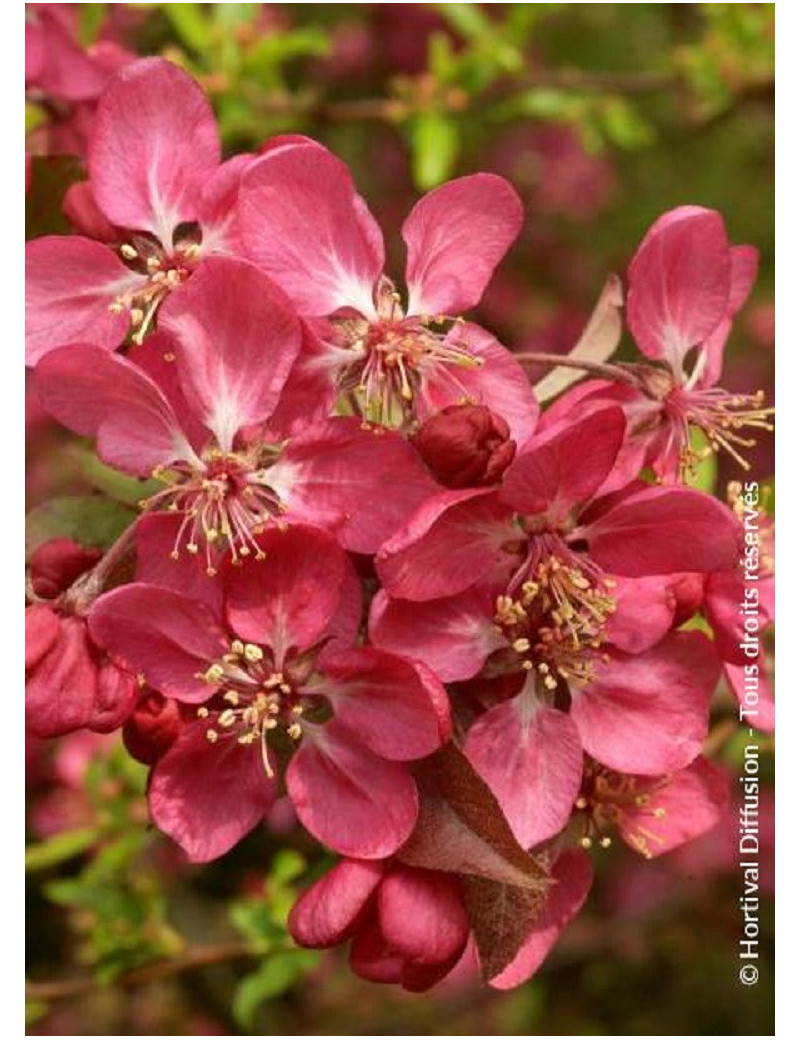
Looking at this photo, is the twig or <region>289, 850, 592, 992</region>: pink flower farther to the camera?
the twig

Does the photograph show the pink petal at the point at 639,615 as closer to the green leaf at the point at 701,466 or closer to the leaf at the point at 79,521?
the green leaf at the point at 701,466

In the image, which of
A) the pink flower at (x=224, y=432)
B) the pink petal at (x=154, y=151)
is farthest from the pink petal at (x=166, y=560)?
the pink petal at (x=154, y=151)

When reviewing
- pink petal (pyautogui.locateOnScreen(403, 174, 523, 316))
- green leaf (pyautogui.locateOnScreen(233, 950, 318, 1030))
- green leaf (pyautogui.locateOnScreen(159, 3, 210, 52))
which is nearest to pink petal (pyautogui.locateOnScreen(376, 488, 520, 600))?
pink petal (pyautogui.locateOnScreen(403, 174, 523, 316))

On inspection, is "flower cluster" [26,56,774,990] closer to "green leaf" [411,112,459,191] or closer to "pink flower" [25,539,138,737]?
"pink flower" [25,539,138,737]

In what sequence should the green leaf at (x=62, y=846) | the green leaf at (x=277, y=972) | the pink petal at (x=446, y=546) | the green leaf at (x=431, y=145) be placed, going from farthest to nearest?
the green leaf at (x=431, y=145) < the green leaf at (x=62, y=846) < the green leaf at (x=277, y=972) < the pink petal at (x=446, y=546)

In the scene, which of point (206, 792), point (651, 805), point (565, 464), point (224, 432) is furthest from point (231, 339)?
point (651, 805)

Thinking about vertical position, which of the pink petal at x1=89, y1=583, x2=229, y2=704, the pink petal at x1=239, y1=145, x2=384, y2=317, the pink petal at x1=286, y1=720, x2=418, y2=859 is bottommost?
the pink petal at x1=286, y1=720, x2=418, y2=859
